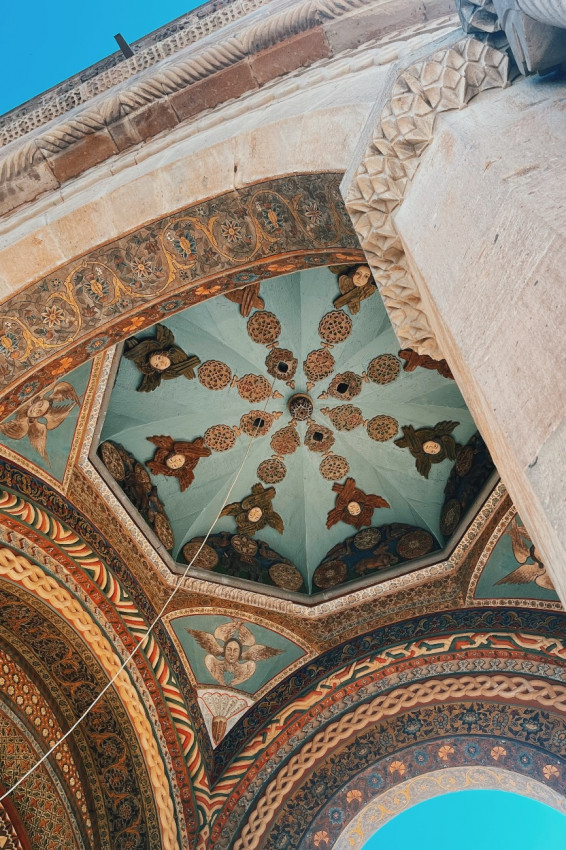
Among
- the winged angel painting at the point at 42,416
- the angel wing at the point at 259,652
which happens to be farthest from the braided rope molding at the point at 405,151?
the angel wing at the point at 259,652

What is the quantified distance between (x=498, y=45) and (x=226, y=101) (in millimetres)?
2375

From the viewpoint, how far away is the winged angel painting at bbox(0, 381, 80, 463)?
17.5ft

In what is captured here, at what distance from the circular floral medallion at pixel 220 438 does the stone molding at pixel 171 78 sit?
3231 millimetres

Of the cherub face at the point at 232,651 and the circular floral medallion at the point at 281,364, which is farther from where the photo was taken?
the circular floral medallion at the point at 281,364

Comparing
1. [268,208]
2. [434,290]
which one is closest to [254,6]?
[268,208]

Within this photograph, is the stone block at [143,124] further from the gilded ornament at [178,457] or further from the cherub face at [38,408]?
the gilded ornament at [178,457]

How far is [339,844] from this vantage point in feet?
18.9

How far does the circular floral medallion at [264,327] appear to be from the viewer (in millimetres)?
6801

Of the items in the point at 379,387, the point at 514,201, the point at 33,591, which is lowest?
the point at 514,201

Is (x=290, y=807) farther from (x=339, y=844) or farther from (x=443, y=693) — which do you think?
(x=443, y=693)

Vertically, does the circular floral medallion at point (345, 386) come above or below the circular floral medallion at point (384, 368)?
below

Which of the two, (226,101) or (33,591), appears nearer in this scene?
(226,101)

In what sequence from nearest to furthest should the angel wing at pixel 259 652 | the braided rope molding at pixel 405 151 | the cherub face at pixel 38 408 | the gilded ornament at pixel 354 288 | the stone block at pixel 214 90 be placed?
the braided rope molding at pixel 405 151, the stone block at pixel 214 90, the cherub face at pixel 38 408, the gilded ornament at pixel 354 288, the angel wing at pixel 259 652

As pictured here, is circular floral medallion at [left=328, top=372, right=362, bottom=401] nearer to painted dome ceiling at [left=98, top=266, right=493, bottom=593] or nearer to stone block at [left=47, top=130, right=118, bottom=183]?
painted dome ceiling at [left=98, top=266, right=493, bottom=593]
